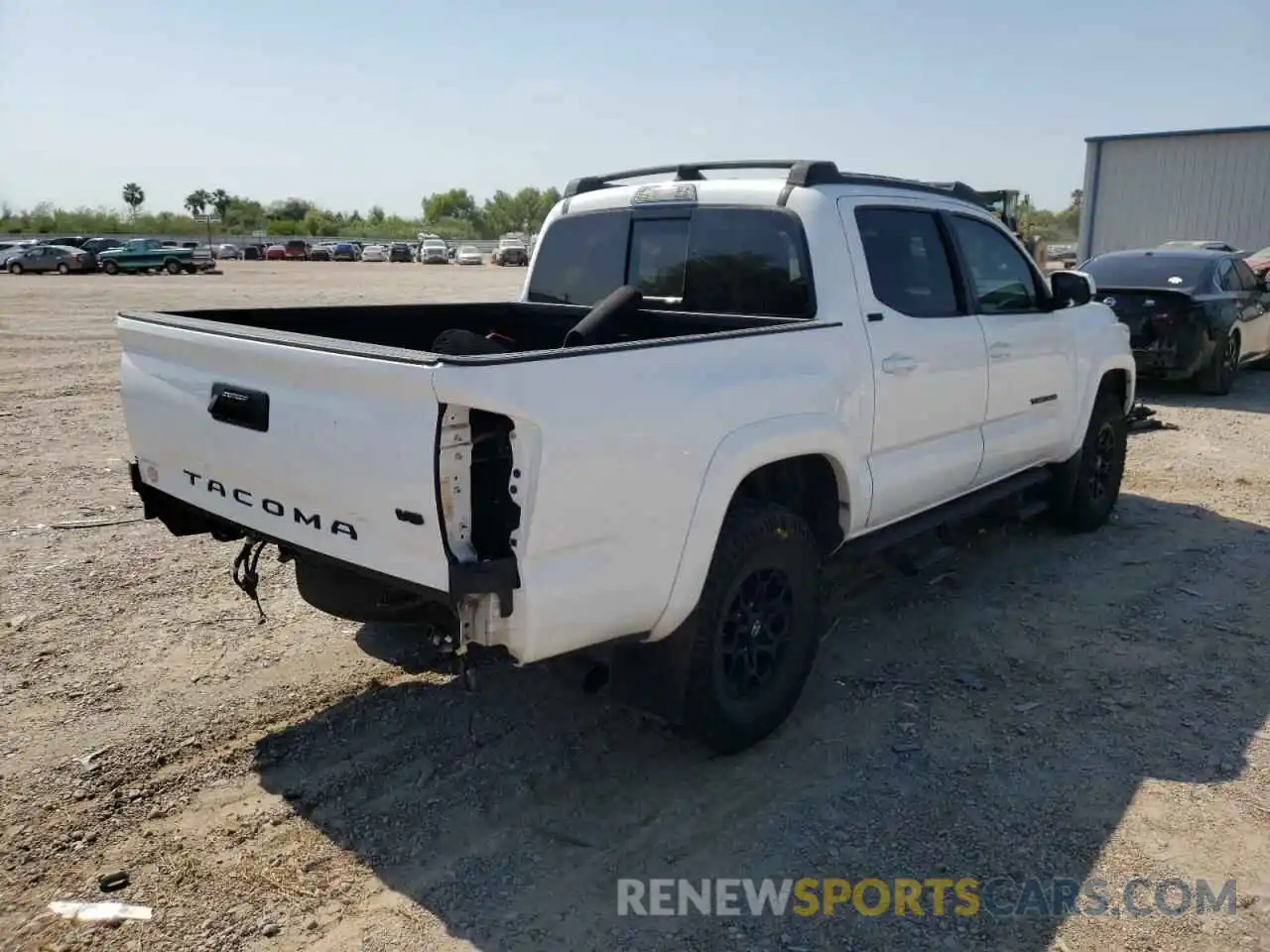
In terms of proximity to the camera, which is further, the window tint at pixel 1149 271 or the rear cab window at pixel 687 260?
the window tint at pixel 1149 271

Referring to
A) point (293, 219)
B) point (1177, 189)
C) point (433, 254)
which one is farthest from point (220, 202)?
point (1177, 189)

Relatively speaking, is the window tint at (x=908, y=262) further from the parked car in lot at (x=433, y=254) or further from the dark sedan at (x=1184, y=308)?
the parked car in lot at (x=433, y=254)

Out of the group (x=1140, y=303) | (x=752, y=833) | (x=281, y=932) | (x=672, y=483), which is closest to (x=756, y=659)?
(x=752, y=833)

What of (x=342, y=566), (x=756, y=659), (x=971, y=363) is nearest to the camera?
(x=342, y=566)

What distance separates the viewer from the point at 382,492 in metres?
2.81

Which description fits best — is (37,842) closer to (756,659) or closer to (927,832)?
(756,659)

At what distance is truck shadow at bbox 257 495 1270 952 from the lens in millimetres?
2928

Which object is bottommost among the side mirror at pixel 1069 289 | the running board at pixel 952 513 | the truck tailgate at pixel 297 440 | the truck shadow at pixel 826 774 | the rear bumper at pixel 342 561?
the truck shadow at pixel 826 774

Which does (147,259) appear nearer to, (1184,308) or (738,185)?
(1184,308)

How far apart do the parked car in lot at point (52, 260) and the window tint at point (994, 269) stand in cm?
4536

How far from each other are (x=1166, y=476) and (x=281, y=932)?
7280mm

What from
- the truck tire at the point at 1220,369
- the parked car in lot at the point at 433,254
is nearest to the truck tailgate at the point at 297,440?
the truck tire at the point at 1220,369

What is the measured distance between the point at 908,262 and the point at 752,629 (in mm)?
1931

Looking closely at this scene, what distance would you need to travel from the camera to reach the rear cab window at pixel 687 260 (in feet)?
13.7
